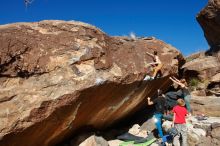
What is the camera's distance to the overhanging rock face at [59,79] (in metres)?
7.64

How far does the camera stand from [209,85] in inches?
621

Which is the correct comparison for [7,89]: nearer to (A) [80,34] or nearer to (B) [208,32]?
(A) [80,34]

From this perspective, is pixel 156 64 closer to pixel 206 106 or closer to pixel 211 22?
pixel 206 106

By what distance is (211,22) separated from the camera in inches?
789

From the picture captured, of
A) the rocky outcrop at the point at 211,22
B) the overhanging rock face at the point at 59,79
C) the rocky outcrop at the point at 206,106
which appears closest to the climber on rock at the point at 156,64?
the overhanging rock face at the point at 59,79

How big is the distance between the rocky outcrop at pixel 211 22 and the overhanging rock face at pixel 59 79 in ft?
34.6

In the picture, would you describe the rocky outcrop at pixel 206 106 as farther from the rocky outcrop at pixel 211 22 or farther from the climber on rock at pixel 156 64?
the rocky outcrop at pixel 211 22

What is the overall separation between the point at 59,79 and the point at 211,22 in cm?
1421

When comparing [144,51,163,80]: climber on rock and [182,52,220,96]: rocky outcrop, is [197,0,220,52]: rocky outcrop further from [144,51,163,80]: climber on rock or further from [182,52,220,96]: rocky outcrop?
[144,51,163,80]: climber on rock

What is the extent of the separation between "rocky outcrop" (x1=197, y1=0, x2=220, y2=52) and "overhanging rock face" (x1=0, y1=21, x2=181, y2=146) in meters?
10.5

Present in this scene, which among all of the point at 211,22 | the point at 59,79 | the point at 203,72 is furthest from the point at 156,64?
the point at 211,22

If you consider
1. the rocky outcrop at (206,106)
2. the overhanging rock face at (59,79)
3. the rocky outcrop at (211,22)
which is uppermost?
the rocky outcrop at (211,22)

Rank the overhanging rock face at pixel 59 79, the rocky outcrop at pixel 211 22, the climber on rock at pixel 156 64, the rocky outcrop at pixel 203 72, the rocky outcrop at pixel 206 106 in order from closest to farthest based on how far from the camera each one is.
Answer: the overhanging rock face at pixel 59 79 → the climber on rock at pixel 156 64 → the rocky outcrop at pixel 206 106 → the rocky outcrop at pixel 203 72 → the rocky outcrop at pixel 211 22

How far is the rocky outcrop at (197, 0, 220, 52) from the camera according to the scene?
19531 mm
